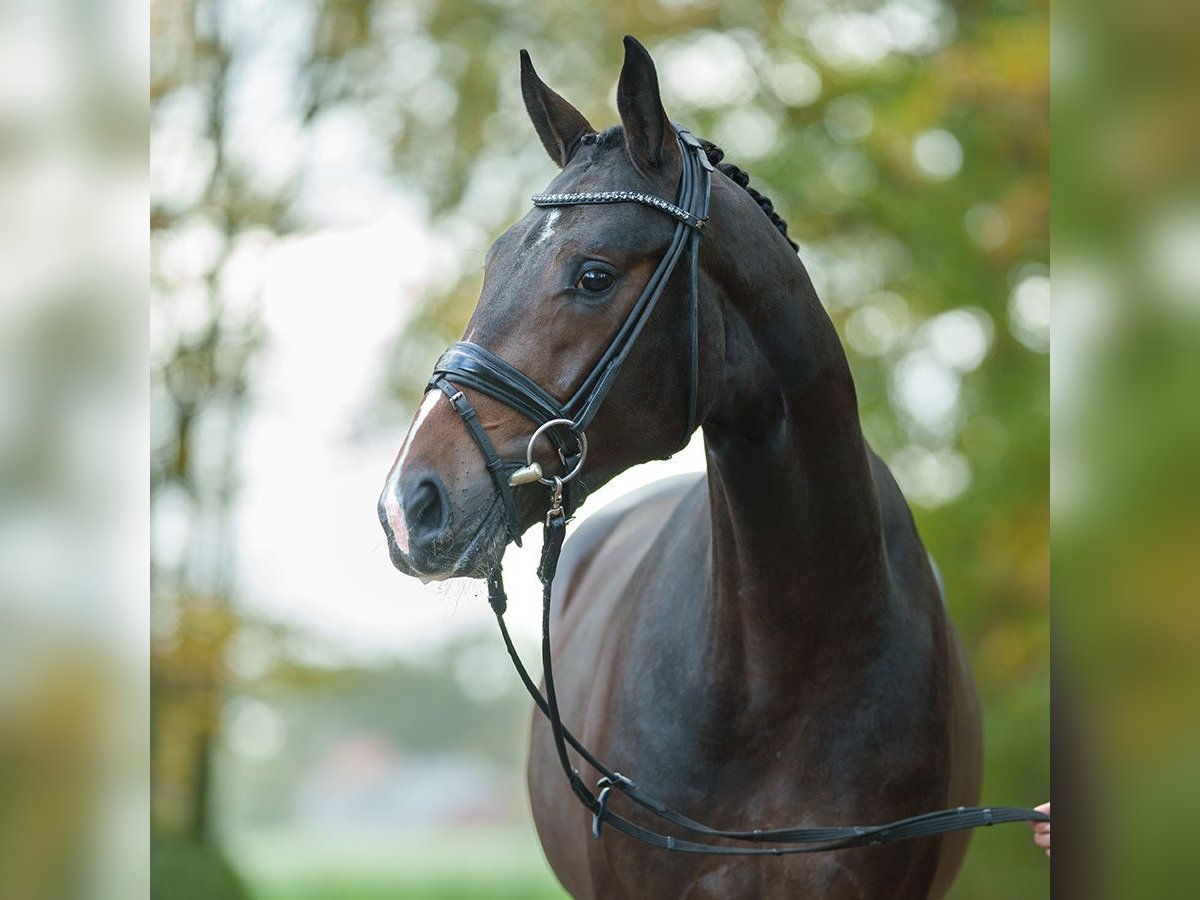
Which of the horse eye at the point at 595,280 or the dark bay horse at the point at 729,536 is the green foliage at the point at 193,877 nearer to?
the dark bay horse at the point at 729,536

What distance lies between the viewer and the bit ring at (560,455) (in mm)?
2184

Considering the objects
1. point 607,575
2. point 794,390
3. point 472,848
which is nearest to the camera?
point 794,390

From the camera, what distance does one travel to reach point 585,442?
225cm

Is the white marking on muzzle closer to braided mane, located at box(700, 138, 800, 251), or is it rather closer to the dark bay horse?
the dark bay horse

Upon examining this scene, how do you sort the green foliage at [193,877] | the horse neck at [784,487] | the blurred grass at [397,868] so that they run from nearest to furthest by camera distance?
the horse neck at [784,487] < the green foliage at [193,877] < the blurred grass at [397,868]

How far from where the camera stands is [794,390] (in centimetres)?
251

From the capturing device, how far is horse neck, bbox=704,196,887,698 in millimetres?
2492

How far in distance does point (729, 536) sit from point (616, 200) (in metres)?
0.77

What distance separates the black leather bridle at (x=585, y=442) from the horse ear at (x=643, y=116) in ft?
0.21

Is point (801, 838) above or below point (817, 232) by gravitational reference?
below

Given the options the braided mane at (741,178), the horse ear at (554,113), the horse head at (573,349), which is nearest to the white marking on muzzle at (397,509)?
the horse head at (573,349)
